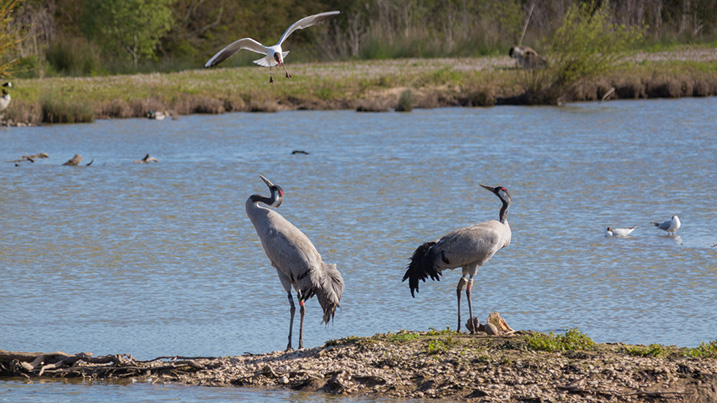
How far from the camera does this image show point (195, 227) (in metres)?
13.1

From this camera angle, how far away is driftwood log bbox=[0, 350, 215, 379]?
696 centimetres

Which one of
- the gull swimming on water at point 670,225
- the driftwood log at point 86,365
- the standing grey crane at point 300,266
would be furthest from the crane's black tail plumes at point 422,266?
the gull swimming on water at point 670,225

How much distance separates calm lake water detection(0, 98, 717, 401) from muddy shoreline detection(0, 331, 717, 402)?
0.65ft

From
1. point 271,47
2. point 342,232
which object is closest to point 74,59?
point 342,232

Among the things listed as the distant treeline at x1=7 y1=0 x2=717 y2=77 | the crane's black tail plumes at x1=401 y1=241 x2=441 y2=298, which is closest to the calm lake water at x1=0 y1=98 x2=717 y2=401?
the crane's black tail plumes at x1=401 y1=241 x2=441 y2=298

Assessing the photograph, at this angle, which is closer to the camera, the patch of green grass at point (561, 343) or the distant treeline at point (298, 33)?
the patch of green grass at point (561, 343)

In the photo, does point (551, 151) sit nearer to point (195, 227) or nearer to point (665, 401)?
point (195, 227)

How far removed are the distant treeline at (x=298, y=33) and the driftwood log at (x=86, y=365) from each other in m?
27.7

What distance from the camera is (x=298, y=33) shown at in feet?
185

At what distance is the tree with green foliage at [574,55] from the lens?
28641 millimetres

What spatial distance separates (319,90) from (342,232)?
1882cm

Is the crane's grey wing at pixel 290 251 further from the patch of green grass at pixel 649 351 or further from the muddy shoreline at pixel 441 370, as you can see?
the patch of green grass at pixel 649 351

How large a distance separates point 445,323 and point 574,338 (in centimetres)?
175

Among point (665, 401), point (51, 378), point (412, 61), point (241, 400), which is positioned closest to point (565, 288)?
point (665, 401)
